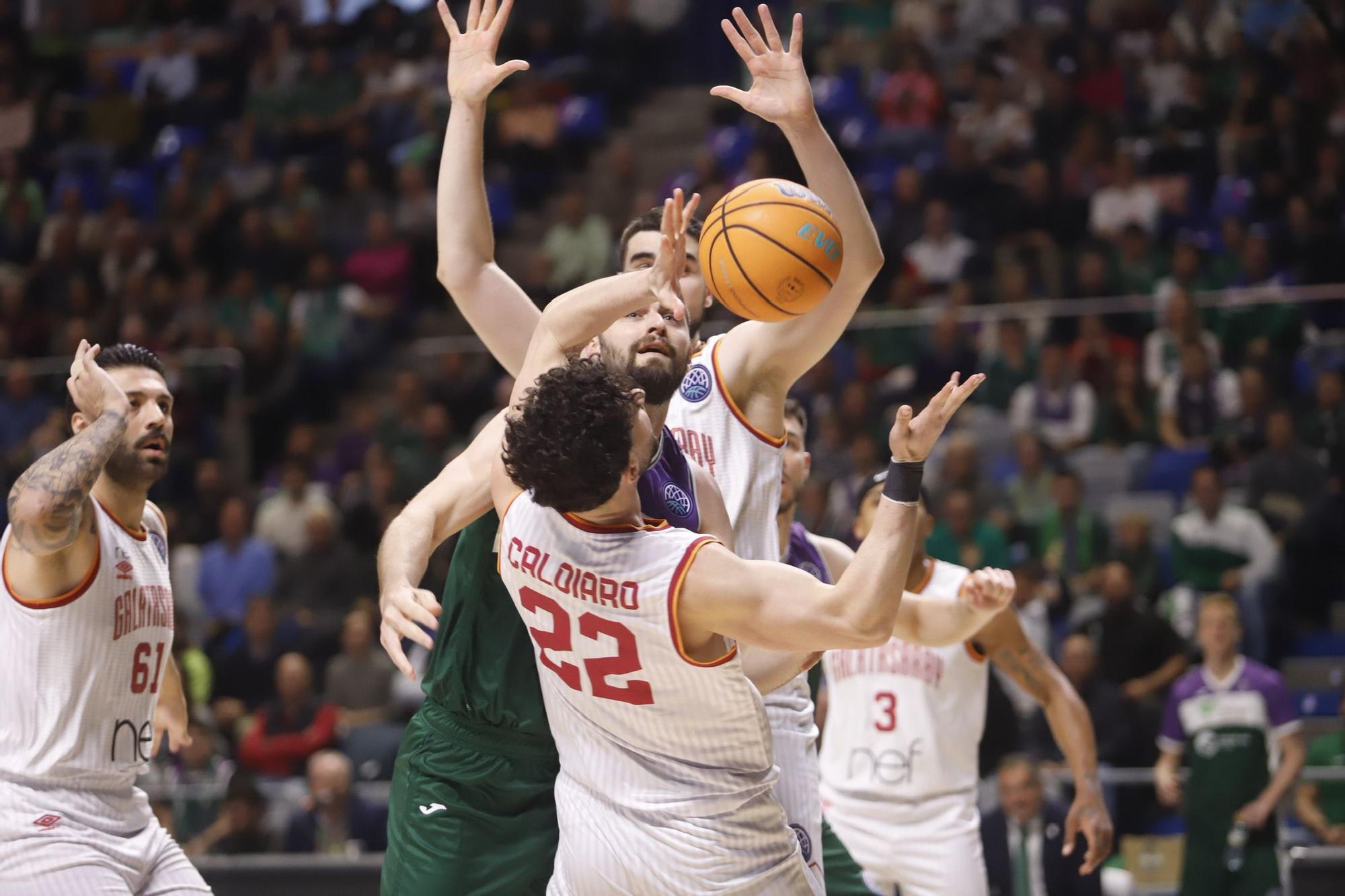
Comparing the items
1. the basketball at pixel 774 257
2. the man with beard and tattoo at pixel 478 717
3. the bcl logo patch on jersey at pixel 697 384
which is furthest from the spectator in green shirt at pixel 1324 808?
the basketball at pixel 774 257

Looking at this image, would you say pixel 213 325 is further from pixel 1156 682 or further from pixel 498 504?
pixel 498 504

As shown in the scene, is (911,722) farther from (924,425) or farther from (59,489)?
(59,489)

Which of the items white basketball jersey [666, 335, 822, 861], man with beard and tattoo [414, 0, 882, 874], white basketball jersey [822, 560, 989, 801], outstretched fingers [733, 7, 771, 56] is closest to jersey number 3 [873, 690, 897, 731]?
white basketball jersey [822, 560, 989, 801]

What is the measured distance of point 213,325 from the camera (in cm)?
1454

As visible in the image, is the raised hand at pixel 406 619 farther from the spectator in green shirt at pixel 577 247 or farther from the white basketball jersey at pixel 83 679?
the spectator in green shirt at pixel 577 247

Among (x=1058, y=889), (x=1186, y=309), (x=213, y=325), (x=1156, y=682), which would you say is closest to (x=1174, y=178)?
(x=1186, y=309)

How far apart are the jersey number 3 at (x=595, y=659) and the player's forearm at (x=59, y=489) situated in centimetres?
146

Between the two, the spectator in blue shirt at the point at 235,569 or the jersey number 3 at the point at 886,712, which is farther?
the spectator in blue shirt at the point at 235,569

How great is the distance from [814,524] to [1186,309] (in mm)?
2976

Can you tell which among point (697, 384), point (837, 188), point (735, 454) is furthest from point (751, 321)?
point (837, 188)

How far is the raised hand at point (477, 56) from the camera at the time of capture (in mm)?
5078

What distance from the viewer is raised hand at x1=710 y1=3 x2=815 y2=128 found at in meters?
4.66

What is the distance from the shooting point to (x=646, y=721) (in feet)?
12.6

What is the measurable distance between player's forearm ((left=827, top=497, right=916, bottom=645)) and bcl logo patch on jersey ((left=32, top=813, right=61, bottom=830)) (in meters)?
2.55
